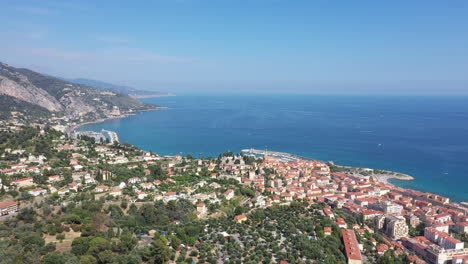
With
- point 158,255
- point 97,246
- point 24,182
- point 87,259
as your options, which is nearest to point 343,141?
point 24,182

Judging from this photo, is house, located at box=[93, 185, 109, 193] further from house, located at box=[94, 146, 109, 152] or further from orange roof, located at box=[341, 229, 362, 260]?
orange roof, located at box=[341, 229, 362, 260]

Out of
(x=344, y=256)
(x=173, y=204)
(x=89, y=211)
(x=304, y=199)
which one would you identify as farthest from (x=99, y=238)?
(x=304, y=199)

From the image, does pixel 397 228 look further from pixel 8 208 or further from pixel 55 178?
pixel 55 178

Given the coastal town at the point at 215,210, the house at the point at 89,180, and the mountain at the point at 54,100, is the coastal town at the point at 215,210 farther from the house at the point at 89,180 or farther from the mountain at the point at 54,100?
the mountain at the point at 54,100

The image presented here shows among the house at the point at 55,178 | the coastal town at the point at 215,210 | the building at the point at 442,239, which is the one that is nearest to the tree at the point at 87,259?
the coastal town at the point at 215,210

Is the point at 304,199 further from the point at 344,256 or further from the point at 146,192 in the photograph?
the point at 146,192

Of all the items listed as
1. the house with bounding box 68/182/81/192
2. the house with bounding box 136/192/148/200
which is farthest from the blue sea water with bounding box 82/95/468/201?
the house with bounding box 68/182/81/192
